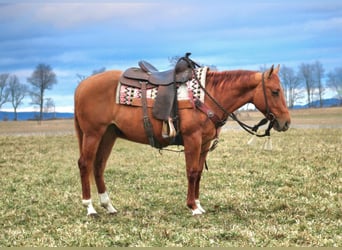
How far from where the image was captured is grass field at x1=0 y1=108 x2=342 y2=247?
5812 millimetres

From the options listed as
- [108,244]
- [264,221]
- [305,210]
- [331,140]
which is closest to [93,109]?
[108,244]

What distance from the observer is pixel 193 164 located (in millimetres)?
7004

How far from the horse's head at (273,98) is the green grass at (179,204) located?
1490 millimetres

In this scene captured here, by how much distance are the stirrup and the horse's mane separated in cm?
104

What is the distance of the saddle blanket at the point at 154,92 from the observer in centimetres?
709

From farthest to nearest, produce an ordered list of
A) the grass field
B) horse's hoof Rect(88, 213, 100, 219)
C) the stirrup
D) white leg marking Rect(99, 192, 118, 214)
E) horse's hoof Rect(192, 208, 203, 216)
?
white leg marking Rect(99, 192, 118, 214)
horse's hoof Rect(88, 213, 100, 219)
horse's hoof Rect(192, 208, 203, 216)
the stirrup
the grass field

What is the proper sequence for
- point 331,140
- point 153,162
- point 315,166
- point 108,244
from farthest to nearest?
point 331,140, point 153,162, point 315,166, point 108,244

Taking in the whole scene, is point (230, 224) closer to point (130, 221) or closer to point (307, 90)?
point (130, 221)

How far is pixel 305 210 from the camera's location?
7.22 metres

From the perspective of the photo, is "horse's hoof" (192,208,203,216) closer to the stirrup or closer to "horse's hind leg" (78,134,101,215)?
the stirrup

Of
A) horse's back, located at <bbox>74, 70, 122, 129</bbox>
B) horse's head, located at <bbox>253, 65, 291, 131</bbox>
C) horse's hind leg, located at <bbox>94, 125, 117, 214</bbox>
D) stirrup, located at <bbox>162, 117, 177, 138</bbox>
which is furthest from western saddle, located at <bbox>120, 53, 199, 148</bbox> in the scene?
horse's head, located at <bbox>253, 65, 291, 131</bbox>

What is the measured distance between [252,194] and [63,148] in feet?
43.0

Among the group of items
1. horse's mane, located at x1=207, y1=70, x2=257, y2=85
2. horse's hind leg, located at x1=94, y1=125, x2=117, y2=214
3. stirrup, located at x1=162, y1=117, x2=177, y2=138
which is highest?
horse's mane, located at x1=207, y1=70, x2=257, y2=85

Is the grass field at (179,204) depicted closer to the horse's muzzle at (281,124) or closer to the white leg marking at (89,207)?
the white leg marking at (89,207)
